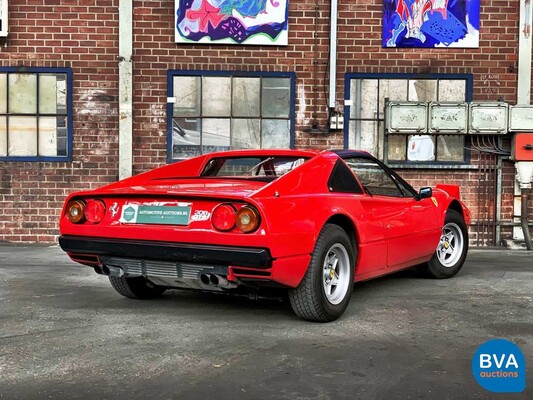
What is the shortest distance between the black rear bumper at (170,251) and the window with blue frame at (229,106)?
559 centimetres

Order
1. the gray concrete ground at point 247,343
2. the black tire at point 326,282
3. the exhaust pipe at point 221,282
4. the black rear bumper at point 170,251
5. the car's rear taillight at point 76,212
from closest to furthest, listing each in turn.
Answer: the gray concrete ground at point 247,343 → the black rear bumper at point 170,251 → the exhaust pipe at point 221,282 → the black tire at point 326,282 → the car's rear taillight at point 76,212

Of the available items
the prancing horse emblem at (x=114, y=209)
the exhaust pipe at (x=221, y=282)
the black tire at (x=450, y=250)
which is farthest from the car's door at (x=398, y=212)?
the prancing horse emblem at (x=114, y=209)

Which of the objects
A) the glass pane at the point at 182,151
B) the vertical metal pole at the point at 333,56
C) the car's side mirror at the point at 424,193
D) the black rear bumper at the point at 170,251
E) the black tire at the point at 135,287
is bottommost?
the black tire at the point at 135,287

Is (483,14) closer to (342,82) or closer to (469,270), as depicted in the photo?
(342,82)

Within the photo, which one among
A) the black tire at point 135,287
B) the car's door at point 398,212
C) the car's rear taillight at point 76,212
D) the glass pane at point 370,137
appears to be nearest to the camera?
the car's rear taillight at point 76,212

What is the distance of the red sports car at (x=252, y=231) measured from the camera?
425 cm

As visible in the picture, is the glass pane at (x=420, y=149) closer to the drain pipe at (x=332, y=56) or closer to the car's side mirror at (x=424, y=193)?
the drain pipe at (x=332, y=56)

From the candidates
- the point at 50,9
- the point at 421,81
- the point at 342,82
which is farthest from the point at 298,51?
the point at 50,9

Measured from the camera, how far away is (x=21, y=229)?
10.2 metres

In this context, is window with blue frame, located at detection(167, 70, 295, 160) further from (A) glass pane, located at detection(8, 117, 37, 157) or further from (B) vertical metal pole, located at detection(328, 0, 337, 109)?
(A) glass pane, located at detection(8, 117, 37, 157)

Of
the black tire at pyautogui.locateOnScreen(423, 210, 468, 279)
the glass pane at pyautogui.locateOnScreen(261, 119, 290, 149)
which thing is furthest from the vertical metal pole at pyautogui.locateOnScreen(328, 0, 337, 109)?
the black tire at pyautogui.locateOnScreen(423, 210, 468, 279)

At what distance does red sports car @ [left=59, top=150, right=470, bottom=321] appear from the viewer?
4254 millimetres

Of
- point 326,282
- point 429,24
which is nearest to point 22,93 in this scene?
point 429,24

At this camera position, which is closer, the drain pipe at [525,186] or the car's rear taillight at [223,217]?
the car's rear taillight at [223,217]
